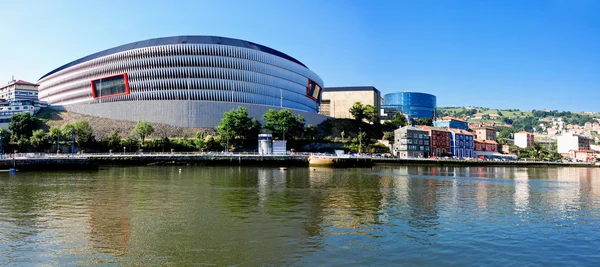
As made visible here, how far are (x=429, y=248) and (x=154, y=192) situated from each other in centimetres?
2965

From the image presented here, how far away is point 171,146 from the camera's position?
112562mm

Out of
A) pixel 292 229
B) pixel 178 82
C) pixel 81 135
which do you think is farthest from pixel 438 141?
pixel 292 229

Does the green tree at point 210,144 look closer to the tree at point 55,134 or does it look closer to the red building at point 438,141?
the tree at point 55,134

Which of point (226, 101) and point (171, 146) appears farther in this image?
point (226, 101)

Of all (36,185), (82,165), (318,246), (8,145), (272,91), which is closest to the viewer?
(318,246)

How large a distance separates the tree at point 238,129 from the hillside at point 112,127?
11694 mm

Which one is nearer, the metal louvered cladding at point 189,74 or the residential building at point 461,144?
the metal louvered cladding at point 189,74

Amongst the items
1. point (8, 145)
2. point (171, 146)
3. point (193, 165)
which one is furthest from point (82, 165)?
point (8, 145)

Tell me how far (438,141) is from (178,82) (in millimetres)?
84826

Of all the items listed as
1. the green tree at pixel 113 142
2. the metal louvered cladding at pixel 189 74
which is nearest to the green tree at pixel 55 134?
the green tree at pixel 113 142

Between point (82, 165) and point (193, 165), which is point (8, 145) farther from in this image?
point (193, 165)

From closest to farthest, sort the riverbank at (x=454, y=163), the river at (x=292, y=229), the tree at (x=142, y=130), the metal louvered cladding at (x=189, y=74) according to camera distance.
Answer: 1. the river at (x=292, y=229)
2. the tree at (x=142, y=130)
3. the riverbank at (x=454, y=163)
4. the metal louvered cladding at (x=189, y=74)

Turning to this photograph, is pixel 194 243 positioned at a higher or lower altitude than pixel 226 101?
lower

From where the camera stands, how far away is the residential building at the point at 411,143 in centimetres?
13925
